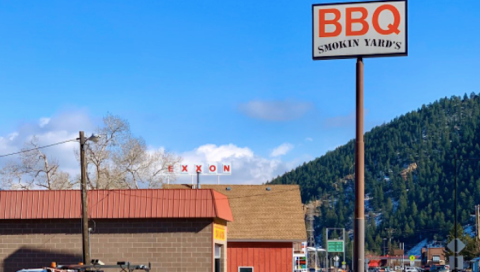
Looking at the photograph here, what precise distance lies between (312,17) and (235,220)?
1189 inches

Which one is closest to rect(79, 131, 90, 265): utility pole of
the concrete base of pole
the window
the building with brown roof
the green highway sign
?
the window

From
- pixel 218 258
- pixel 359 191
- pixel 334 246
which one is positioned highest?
pixel 359 191

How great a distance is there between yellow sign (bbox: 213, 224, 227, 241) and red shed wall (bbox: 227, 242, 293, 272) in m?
5.66

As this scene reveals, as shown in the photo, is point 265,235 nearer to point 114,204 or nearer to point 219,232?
point 219,232

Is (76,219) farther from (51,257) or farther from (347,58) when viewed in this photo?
(347,58)

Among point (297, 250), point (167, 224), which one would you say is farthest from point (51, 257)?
point (297, 250)

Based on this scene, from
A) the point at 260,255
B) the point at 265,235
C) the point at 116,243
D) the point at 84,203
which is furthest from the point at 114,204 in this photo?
the point at 260,255

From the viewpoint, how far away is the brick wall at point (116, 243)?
37188mm

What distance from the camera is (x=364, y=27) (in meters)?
20.0

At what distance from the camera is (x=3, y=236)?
1510 inches


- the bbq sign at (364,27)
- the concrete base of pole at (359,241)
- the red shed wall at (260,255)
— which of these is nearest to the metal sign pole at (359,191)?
the concrete base of pole at (359,241)

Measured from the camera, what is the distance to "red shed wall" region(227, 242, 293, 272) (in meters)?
46.9

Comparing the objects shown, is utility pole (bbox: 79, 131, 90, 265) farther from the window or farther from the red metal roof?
the window

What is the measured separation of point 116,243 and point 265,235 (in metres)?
12.6
